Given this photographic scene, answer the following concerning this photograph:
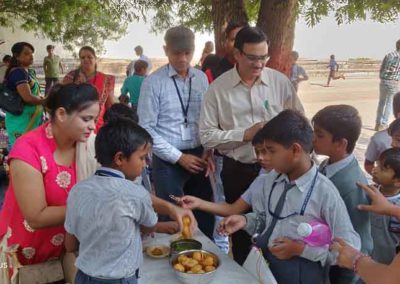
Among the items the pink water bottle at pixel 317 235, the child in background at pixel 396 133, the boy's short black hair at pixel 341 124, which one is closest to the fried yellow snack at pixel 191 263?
the pink water bottle at pixel 317 235

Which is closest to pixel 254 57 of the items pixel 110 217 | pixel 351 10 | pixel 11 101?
pixel 110 217

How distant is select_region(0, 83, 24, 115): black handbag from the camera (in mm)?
4590

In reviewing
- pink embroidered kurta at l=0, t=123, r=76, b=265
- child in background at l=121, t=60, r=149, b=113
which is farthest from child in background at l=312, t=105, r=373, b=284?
child in background at l=121, t=60, r=149, b=113

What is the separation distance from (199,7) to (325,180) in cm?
454

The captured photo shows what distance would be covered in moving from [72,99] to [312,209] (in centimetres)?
120

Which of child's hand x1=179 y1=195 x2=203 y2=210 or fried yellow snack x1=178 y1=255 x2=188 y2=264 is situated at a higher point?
child's hand x1=179 y1=195 x2=203 y2=210

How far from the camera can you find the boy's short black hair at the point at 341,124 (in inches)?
80.1

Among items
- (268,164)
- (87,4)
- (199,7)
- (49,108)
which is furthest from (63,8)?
(268,164)

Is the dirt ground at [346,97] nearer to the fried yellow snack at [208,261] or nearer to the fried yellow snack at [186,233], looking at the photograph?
the fried yellow snack at [186,233]

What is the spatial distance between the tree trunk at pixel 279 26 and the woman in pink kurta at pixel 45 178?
249cm

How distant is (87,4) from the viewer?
6.66m

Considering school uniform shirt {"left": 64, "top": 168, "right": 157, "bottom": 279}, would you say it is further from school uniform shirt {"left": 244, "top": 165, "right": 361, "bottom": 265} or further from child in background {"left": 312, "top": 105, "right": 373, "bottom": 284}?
child in background {"left": 312, "top": 105, "right": 373, "bottom": 284}

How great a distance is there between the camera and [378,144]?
3168 mm

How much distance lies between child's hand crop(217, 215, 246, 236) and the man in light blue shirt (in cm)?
85
